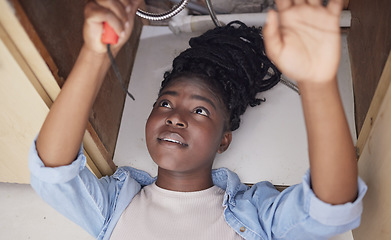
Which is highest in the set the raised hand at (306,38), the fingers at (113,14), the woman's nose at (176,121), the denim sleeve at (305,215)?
the fingers at (113,14)

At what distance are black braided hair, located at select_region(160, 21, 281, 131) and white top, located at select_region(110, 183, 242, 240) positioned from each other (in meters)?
0.26

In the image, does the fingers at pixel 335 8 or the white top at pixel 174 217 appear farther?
the white top at pixel 174 217

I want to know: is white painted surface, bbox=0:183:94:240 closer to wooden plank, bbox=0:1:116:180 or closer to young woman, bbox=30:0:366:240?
young woman, bbox=30:0:366:240

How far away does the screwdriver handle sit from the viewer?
2.75 feet

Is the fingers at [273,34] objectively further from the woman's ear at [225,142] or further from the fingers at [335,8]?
the woman's ear at [225,142]

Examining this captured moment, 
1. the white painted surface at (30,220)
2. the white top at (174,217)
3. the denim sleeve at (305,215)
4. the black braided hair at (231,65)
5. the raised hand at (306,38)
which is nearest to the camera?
the raised hand at (306,38)

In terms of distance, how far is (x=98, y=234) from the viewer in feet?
4.02

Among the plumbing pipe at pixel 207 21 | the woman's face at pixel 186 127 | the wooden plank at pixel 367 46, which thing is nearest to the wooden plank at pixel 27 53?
the woman's face at pixel 186 127

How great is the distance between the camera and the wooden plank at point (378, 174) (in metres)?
0.98

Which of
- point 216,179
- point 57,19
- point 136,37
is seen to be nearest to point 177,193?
point 216,179

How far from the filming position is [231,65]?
133cm

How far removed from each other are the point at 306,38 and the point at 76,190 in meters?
0.65

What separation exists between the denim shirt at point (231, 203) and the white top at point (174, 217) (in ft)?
0.08

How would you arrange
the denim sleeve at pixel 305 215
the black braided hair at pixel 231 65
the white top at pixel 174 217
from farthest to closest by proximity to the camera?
the black braided hair at pixel 231 65 < the white top at pixel 174 217 < the denim sleeve at pixel 305 215
